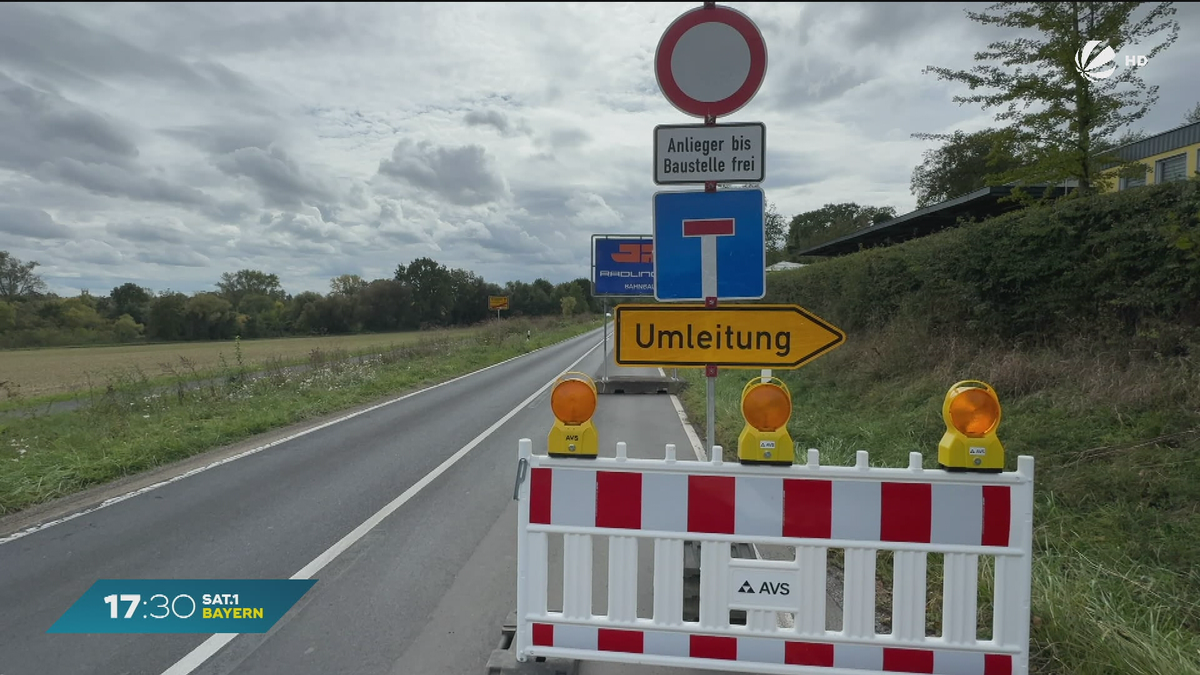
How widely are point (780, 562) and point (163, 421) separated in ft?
35.9

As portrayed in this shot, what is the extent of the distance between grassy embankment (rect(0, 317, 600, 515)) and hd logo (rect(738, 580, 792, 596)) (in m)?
7.06

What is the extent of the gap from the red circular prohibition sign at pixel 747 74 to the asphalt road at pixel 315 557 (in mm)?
2873

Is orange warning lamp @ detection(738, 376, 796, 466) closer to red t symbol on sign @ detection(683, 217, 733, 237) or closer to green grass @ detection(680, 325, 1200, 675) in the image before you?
red t symbol on sign @ detection(683, 217, 733, 237)

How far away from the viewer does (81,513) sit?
5723 millimetres

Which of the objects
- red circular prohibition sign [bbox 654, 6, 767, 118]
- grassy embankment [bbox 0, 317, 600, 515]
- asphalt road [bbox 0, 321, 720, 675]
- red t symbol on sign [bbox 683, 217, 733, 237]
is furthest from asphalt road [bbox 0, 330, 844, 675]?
red circular prohibition sign [bbox 654, 6, 767, 118]

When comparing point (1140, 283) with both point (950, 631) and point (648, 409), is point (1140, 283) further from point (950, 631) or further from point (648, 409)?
point (648, 409)

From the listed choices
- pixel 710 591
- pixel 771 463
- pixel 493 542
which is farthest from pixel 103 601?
pixel 771 463

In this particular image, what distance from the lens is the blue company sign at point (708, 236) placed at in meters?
3.18

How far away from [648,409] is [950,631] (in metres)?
9.39

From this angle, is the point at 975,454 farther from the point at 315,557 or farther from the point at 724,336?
the point at 315,557

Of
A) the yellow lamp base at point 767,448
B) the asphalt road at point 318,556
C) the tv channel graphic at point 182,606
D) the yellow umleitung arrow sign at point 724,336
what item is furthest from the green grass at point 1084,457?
the tv channel graphic at point 182,606

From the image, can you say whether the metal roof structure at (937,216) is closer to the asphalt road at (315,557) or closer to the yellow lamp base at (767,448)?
the asphalt road at (315,557)

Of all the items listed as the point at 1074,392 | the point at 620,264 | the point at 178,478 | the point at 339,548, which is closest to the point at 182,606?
the point at 339,548

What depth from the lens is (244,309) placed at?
59812 mm
